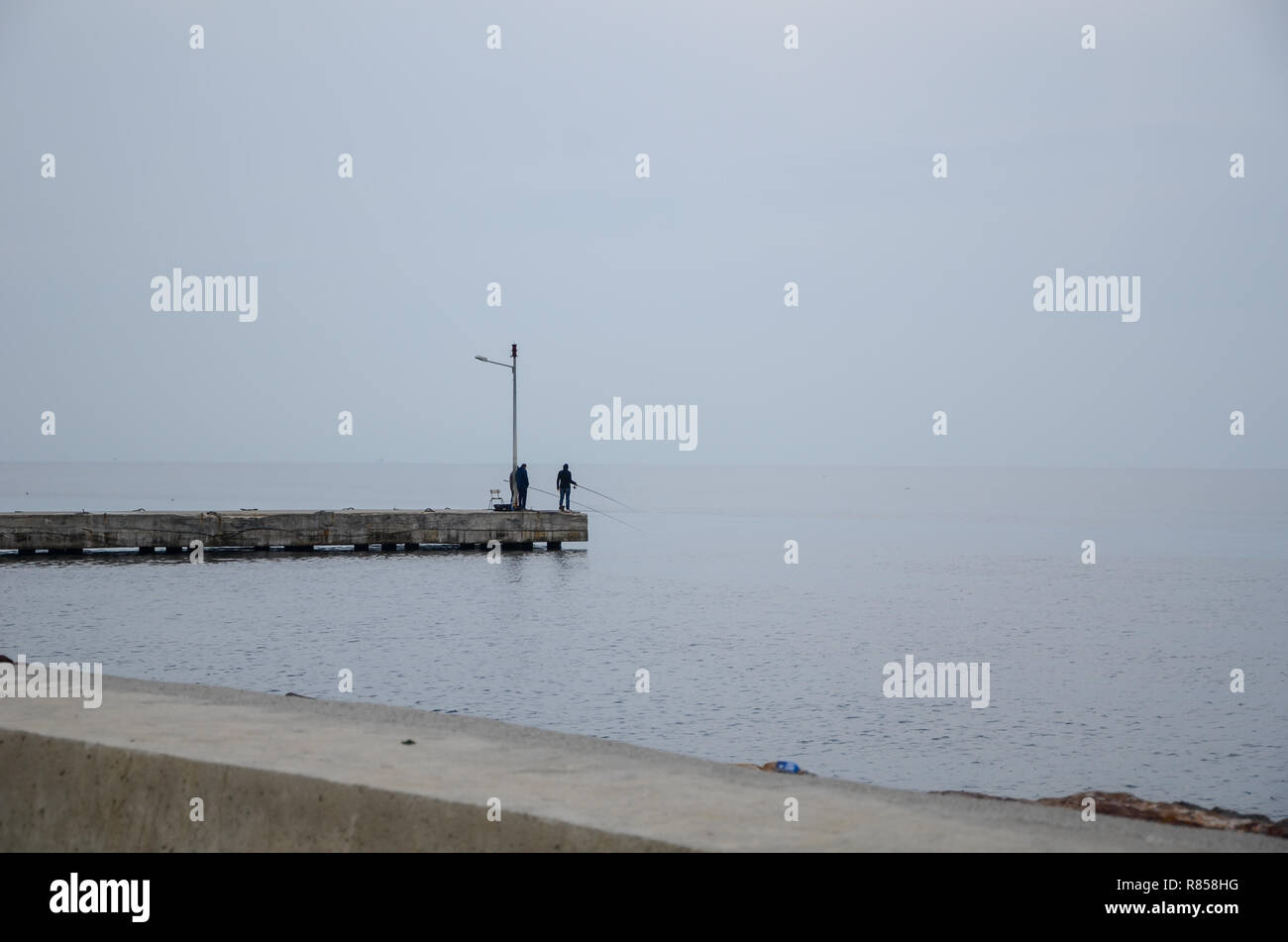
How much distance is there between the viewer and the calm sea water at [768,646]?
60.8ft

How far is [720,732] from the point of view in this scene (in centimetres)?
1862

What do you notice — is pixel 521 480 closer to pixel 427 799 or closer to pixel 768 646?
pixel 768 646

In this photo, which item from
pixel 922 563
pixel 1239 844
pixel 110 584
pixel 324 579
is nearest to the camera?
pixel 1239 844

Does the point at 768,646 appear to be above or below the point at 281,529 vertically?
below

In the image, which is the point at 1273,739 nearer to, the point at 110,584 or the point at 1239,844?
the point at 1239,844

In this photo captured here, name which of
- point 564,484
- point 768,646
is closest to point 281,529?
point 564,484

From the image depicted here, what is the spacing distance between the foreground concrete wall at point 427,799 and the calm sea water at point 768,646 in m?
8.68

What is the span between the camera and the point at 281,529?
5097cm

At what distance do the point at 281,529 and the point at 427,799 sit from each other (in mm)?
46257

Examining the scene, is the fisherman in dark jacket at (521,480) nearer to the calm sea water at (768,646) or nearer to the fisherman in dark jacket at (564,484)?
the fisherman in dark jacket at (564,484)

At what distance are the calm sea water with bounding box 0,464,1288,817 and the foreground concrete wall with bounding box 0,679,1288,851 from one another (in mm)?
8683

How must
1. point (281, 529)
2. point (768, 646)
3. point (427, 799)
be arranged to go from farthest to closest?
point (281, 529) < point (768, 646) < point (427, 799)
